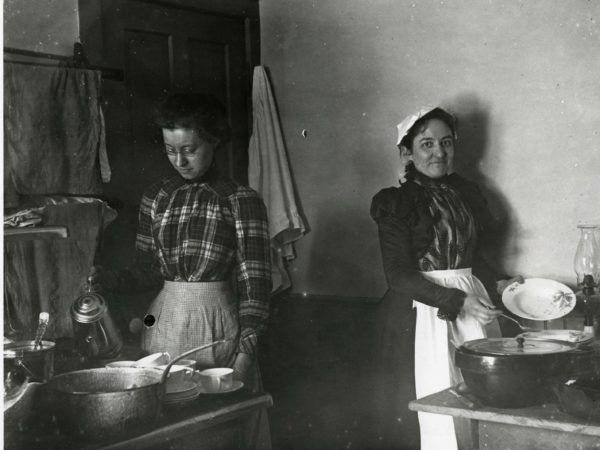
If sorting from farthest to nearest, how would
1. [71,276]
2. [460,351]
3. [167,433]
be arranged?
[71,276]
[460,351]
[167,433]

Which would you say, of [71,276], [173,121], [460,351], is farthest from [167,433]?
[71,276]

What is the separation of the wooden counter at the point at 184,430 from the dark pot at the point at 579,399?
0.54m

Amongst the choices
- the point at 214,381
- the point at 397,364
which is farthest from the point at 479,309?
the point at 214,381

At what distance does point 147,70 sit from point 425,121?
91 cm

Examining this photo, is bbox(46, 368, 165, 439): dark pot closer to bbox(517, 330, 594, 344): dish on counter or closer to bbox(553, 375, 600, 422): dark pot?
bbox(553, 375, 600, 422): dark pot

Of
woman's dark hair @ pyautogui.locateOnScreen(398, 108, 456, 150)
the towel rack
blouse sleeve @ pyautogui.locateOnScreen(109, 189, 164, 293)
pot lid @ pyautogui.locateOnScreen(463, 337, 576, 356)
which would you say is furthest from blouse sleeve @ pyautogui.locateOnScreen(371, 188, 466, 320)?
the towel rack

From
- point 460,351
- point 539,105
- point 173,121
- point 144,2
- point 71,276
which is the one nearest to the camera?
point 460,351

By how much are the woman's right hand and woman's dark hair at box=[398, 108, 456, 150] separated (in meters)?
0.95

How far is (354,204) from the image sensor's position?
278cm

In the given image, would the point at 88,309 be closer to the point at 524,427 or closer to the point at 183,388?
the point at 183,388

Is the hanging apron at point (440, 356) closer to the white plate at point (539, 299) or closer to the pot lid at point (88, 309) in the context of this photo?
the white plate at point (539, 299)

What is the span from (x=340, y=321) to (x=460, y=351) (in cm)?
141

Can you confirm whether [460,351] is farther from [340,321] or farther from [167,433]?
[340,321]

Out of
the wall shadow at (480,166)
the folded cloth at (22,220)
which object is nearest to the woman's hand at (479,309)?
the wall shadow at (480,166)
